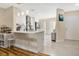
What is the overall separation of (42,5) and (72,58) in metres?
1.52

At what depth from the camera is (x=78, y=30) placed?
294cm

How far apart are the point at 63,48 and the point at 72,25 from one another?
66 centimetres

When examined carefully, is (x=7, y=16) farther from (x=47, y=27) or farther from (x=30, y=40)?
(x=47, y=27)

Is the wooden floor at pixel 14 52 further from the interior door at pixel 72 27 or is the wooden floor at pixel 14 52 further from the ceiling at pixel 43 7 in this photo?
the ceiling at pixel 43 7

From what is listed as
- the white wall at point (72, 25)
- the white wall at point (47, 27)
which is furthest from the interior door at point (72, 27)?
the white wall at point (47, 27)

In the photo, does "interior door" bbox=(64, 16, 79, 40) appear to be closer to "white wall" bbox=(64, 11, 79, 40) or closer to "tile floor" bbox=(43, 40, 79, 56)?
"white wall" bbox=(64, 11, 79, 40)

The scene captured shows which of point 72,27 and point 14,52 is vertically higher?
point 72,27

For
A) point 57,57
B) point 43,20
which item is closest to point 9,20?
point 43,20

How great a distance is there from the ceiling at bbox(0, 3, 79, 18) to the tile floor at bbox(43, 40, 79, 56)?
781mm

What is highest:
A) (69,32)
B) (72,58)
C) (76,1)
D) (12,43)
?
(76,1)

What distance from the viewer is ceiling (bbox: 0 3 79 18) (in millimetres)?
2896

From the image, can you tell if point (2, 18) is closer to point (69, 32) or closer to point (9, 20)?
point (9, 20)

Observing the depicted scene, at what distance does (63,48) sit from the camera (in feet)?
9.92

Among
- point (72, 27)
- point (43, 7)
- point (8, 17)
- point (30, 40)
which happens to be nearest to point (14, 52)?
point (30, 40)
